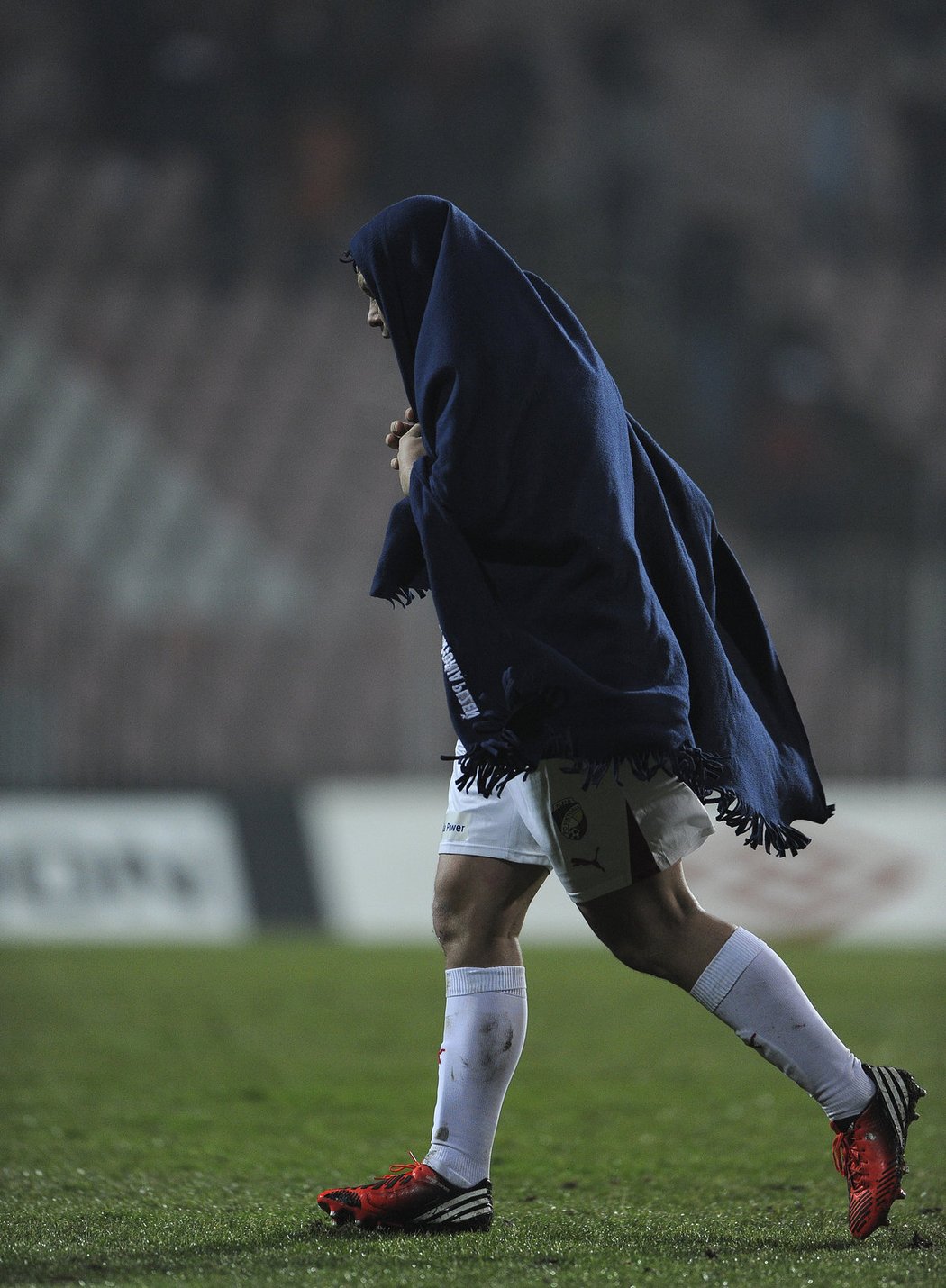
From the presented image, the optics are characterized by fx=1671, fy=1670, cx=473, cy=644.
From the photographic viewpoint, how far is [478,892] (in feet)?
8.64

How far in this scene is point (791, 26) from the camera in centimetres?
1769

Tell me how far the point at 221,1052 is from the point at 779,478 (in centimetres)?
1013

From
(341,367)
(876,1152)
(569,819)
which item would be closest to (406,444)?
(569,819)

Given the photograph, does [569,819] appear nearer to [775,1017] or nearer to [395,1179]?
[775,1017]

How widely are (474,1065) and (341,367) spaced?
13.0m

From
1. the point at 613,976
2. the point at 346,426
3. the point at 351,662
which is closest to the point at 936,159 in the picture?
the point at 346,426

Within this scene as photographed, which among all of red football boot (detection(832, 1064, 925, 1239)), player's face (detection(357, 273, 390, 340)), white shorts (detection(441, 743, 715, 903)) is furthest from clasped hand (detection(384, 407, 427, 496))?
red football boot (detection(832, 1064, 925, 1239))

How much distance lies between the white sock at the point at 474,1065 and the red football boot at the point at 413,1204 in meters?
0.02

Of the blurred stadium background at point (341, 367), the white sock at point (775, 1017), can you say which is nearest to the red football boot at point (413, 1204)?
the white sock at point (775, 1017)

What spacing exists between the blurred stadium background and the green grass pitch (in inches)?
99.9

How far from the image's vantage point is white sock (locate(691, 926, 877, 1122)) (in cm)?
256

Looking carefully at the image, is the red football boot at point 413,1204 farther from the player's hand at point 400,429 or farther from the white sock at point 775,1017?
the player's hand at point 400,429

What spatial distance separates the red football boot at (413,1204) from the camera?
8.48 feet

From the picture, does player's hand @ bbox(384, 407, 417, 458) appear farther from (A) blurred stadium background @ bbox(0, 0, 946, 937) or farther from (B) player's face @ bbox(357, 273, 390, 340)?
(A) blurred stadium background @ bbox(0, 0, 946, 937)
